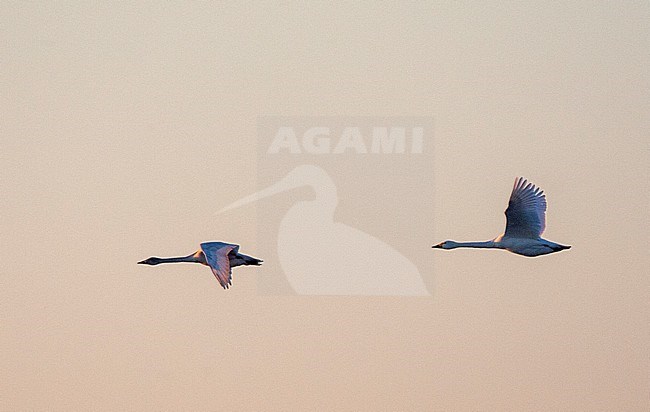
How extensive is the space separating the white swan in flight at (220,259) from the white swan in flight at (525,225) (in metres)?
2.37

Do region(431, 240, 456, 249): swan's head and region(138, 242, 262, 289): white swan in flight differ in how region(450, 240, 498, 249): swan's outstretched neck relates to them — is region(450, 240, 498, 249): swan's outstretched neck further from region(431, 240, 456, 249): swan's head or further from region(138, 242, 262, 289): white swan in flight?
region(138, 242, 262, 289): white swan in flight

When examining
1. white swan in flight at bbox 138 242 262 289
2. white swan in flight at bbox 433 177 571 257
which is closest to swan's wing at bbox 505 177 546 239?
white swan in flight at bbox 433 177 571 257

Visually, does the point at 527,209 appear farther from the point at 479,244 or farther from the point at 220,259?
the point at 220,259

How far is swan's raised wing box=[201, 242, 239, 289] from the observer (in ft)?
38.1

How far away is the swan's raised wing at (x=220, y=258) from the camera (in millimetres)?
11605

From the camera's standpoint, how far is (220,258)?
12.2 meters

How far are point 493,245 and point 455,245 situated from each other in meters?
0.59

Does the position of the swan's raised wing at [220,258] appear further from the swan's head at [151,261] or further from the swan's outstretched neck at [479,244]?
the swan's outstretched neck at [479,244]

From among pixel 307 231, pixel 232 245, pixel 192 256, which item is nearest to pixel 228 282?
pixel 232 245

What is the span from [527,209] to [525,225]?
199mm

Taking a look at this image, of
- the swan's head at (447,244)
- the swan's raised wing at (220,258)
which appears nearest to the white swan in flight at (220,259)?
the swan's raised wing at (220,258)

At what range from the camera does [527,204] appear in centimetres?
1290

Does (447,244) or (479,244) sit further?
(447,244)

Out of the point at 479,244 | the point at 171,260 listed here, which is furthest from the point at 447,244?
the point at 171,260
